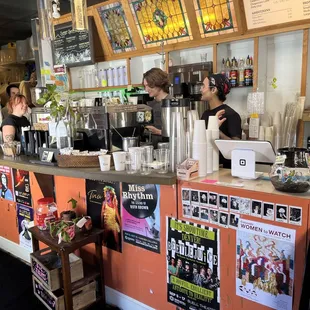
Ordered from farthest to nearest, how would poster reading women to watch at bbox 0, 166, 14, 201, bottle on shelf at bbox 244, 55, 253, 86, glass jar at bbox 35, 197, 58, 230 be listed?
bottle on shelf at bbox 244, 55, 253, 86
poster reading women to watch at bbox 0, 166, 14, 201
glass jar at bbox 35, 197, 58, 230

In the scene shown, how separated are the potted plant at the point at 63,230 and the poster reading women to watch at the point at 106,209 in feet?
0.71

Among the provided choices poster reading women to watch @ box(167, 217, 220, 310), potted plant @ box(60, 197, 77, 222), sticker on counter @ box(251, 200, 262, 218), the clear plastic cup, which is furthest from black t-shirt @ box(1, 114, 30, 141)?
sticker on counter @ box(251, 200, 262, 218)

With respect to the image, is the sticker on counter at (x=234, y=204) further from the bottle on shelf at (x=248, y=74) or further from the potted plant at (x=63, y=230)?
the bottle on shelf at (x=248, y=74)

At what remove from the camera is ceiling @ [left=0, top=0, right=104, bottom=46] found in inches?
183

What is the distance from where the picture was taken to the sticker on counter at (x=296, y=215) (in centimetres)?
137

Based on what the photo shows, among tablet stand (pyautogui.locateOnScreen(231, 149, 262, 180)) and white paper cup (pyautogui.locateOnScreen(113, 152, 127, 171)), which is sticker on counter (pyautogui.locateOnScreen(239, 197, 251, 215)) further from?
white paper cup (pyautogui.locateOnScreen(113, 152, 127, 171))

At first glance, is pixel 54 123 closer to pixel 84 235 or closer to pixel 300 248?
pixel 84 235

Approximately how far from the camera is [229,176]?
1.76m

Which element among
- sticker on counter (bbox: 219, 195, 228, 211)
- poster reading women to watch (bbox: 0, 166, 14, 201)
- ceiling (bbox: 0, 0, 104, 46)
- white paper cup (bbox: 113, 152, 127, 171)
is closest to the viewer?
sticker on counter (bbox: 219, 195, 228, 211)

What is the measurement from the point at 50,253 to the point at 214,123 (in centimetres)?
157

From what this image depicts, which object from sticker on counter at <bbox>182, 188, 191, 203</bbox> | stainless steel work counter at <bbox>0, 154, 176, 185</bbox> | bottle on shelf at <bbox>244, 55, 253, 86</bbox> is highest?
bottle on shelf at <bbox>244, 55, 253, 86</bbox>

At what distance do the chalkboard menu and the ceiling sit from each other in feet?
1.67

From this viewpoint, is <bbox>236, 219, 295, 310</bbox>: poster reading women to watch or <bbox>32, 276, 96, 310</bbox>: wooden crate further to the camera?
<bbox>32, 276, 96, 310</bbox>: wooden crate

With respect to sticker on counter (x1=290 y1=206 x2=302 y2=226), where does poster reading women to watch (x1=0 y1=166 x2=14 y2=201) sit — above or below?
below
